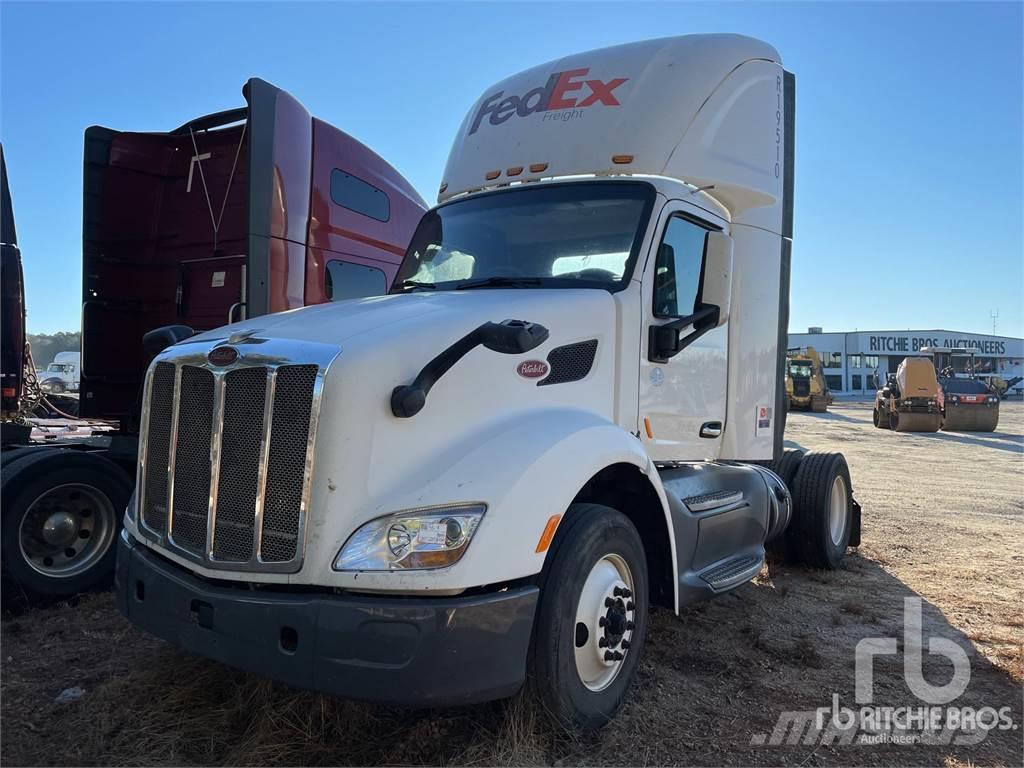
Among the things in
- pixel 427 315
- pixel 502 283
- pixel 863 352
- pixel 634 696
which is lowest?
pixel 634 696

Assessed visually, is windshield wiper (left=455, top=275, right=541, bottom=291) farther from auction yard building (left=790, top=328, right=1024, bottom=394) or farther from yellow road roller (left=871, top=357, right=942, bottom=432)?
auction yard building (left=790, top=328, right=1024, bottom=394)

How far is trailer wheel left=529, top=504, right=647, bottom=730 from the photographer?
3.04 m

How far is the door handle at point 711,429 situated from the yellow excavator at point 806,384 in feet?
99.1

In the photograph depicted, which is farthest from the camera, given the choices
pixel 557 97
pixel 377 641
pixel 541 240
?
pixel 557 97

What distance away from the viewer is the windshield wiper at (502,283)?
4039mm

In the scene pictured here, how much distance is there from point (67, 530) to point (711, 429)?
4.44m

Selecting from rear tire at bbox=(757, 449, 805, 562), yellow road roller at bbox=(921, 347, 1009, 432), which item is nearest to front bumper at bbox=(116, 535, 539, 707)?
rear tire at bbox=(757, 449, 805, 562)

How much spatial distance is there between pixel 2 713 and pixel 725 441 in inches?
172

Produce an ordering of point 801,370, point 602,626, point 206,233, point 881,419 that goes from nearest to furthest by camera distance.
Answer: point 602,626 < point 206,233 < point 881,419 < point 801,370

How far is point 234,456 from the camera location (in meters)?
3.05

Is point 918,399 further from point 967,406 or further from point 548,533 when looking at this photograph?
point 548,533

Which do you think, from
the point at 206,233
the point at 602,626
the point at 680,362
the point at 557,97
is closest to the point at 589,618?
the point at 602,626

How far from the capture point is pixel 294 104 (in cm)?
605

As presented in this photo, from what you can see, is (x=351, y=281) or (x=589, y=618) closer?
(x=589, y=618)
